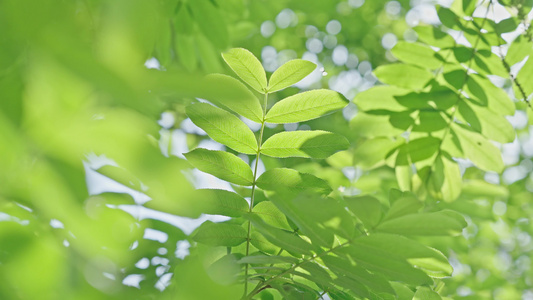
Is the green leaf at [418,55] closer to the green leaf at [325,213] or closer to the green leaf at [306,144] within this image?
the green leaf at [306,144]

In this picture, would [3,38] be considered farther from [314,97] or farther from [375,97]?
[375,97]

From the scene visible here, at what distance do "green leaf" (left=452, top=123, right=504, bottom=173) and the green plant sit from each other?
830 mm

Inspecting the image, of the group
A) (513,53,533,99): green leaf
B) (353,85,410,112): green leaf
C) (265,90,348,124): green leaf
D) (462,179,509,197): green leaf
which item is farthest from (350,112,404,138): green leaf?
(265,90,348,124): green leaf

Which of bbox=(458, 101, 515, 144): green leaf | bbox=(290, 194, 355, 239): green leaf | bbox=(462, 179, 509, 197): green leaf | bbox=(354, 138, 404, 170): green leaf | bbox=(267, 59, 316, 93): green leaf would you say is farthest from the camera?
bbox=(462, 179, 509, 197): green leaf

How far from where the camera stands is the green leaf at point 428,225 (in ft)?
3.00

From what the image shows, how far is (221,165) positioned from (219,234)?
0.53 feet

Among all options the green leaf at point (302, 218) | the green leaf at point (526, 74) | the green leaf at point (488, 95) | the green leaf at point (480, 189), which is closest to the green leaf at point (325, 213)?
the green leaf at point (302, 218)

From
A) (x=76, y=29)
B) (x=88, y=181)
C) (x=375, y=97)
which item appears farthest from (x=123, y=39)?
(x=375, y=97)

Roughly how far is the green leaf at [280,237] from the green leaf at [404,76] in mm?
1075

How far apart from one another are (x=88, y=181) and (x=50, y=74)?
4.6 inches

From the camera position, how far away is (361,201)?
972mm

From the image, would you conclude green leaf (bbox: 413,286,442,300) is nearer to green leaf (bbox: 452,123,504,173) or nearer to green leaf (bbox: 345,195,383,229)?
green leaf (bbox: 345,195,383,229)

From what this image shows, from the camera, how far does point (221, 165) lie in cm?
121

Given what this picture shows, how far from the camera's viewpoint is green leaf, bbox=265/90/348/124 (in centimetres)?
123
